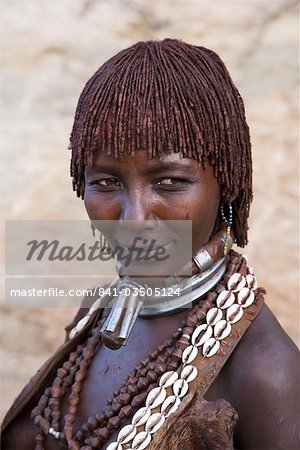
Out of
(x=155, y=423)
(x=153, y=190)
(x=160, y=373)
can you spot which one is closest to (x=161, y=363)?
(x=160, y=373)

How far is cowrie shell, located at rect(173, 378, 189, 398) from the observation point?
1.53 m

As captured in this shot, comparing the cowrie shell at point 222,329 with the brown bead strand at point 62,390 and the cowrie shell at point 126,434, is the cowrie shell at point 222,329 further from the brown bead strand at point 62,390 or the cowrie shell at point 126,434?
the brown bead strand at point 62,390

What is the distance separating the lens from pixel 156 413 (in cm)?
153

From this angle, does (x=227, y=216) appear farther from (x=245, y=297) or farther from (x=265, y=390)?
(x=265, y=390)

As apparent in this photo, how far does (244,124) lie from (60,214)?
190cm

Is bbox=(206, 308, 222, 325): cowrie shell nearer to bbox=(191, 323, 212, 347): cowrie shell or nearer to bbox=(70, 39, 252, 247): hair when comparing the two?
bbox=(191, 323, 212, 347): cowrie shell

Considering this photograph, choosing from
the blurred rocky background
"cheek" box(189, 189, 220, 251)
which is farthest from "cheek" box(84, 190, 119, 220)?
the blurred rocky background

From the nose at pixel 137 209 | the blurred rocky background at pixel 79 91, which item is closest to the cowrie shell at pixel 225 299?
the nose at pixel 137 209

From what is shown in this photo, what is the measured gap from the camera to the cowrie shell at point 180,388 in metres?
1.53

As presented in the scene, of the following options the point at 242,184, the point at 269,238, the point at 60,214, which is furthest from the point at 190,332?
the point at 60,214

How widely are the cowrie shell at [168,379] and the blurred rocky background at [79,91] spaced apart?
1537 millimetres

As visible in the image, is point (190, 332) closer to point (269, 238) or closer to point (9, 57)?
point (269, 238)

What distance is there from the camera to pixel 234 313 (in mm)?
1588

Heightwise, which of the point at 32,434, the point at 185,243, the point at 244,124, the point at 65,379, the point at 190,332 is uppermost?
the point at 244,124
